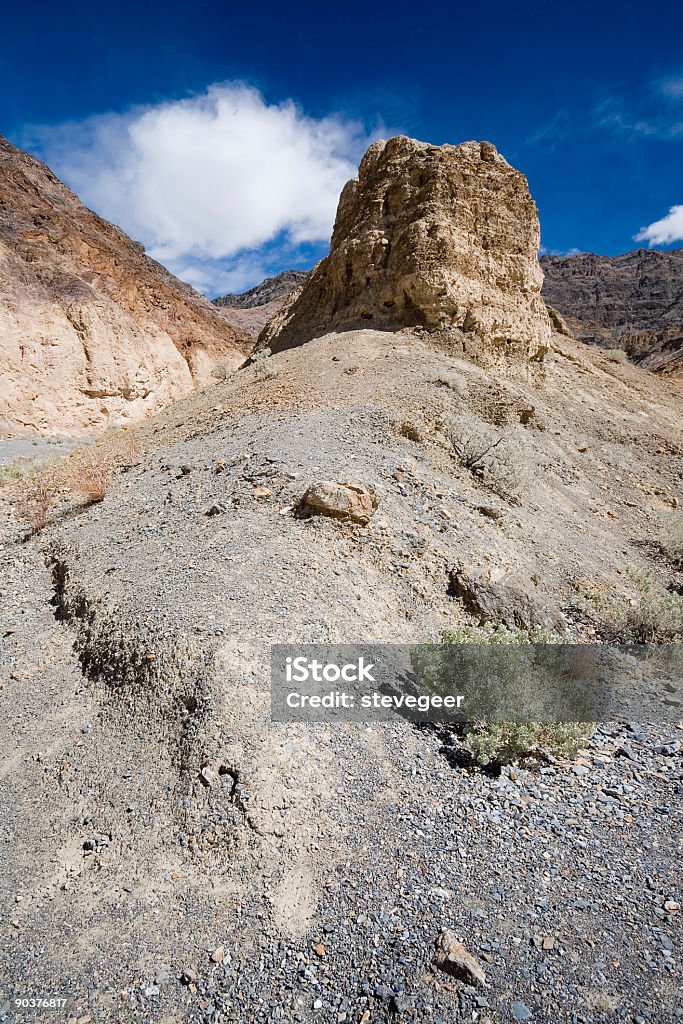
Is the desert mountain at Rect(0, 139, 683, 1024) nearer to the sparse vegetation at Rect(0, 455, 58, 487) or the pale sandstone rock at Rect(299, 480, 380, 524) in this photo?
the pale sandstone rock at Rect(299, 480, 380, 524)

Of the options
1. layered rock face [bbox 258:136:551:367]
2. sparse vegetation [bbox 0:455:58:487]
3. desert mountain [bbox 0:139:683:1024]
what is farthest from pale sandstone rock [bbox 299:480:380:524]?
layered rock face [bbox 258:136:551:367]

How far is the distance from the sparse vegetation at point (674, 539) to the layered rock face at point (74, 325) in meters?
17.0

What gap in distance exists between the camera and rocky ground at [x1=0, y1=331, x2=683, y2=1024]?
8.62 feet

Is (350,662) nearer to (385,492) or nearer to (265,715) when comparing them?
(265,715)

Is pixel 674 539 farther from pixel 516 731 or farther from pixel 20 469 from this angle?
pixel 20 469

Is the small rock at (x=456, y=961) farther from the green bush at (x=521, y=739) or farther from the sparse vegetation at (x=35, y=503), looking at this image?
the sparse vegetation at (x=35, y=503)

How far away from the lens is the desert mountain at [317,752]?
2666mm

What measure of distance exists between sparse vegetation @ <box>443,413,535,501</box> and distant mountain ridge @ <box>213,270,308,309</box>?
61.3 m

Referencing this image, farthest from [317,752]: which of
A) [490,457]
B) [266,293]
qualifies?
[266,293]

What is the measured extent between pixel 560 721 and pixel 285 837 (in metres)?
2.35

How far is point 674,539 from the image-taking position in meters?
7.62

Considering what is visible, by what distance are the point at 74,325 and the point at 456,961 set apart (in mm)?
21493

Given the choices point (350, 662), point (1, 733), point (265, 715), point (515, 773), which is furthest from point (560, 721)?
point (1, 733)

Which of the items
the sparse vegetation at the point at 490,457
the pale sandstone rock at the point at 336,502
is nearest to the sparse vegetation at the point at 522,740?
the pale sandstone rock at the point at 336,502
